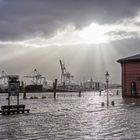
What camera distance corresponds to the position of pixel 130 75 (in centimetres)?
6106

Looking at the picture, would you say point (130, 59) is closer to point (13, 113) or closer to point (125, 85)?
point (125, 85)

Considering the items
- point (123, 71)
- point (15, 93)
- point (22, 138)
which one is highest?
point (123, 71)

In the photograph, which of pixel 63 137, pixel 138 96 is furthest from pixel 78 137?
pixel 138 96

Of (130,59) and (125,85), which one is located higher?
(130,59)

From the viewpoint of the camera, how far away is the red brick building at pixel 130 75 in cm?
5959

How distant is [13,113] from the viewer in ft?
106

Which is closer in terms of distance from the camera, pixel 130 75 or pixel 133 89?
pixel 133 89

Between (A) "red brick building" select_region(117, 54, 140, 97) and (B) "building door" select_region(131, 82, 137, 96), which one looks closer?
(A) "red brick building" select_region(117, 54, 140, 97)

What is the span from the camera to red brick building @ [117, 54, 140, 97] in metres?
59.6

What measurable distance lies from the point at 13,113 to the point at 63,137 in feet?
51.2

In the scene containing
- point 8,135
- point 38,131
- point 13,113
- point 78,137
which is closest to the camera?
point 78,137

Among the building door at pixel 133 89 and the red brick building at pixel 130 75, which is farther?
the building door at pixel 133 89

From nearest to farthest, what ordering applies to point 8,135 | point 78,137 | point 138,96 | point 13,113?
1. point 78,137
2. point 8,135
3. point 13,113
4. point 138,96

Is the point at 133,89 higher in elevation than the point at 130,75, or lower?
lower
